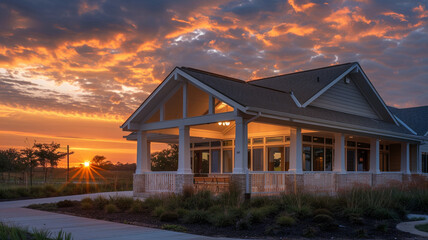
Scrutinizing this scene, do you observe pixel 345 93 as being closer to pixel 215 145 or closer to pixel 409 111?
pixel 215 145

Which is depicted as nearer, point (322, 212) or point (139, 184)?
point (322, 212)

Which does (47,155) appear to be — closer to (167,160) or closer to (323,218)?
(167,160)

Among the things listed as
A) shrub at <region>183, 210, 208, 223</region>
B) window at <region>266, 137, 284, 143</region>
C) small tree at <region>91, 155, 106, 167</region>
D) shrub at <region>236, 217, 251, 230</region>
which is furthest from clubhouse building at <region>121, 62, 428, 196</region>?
small tree at <region>91, 155, 106, 167</region>

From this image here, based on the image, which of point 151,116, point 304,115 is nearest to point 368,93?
point 304,115

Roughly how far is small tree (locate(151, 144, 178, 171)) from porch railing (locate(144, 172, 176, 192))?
2008cm

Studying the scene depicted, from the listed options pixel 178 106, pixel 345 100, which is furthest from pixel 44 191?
pixel 345 100

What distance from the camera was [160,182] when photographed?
18.5 meters

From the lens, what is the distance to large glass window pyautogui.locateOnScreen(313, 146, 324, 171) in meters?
21.8

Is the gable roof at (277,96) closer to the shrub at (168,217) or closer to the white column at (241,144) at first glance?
the white column at (241,144)

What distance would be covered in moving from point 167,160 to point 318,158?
20.7 meters

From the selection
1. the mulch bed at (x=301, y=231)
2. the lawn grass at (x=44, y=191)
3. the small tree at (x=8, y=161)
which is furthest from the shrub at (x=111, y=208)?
the small tree at (x=8, y=161)

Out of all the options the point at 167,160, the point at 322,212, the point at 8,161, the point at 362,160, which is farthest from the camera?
the point at 167,160

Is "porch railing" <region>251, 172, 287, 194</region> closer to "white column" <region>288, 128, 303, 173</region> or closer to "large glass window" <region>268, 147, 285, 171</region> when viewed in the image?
"white column" <region>288, 128, 303, 173</region>

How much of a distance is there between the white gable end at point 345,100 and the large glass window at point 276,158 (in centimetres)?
278
